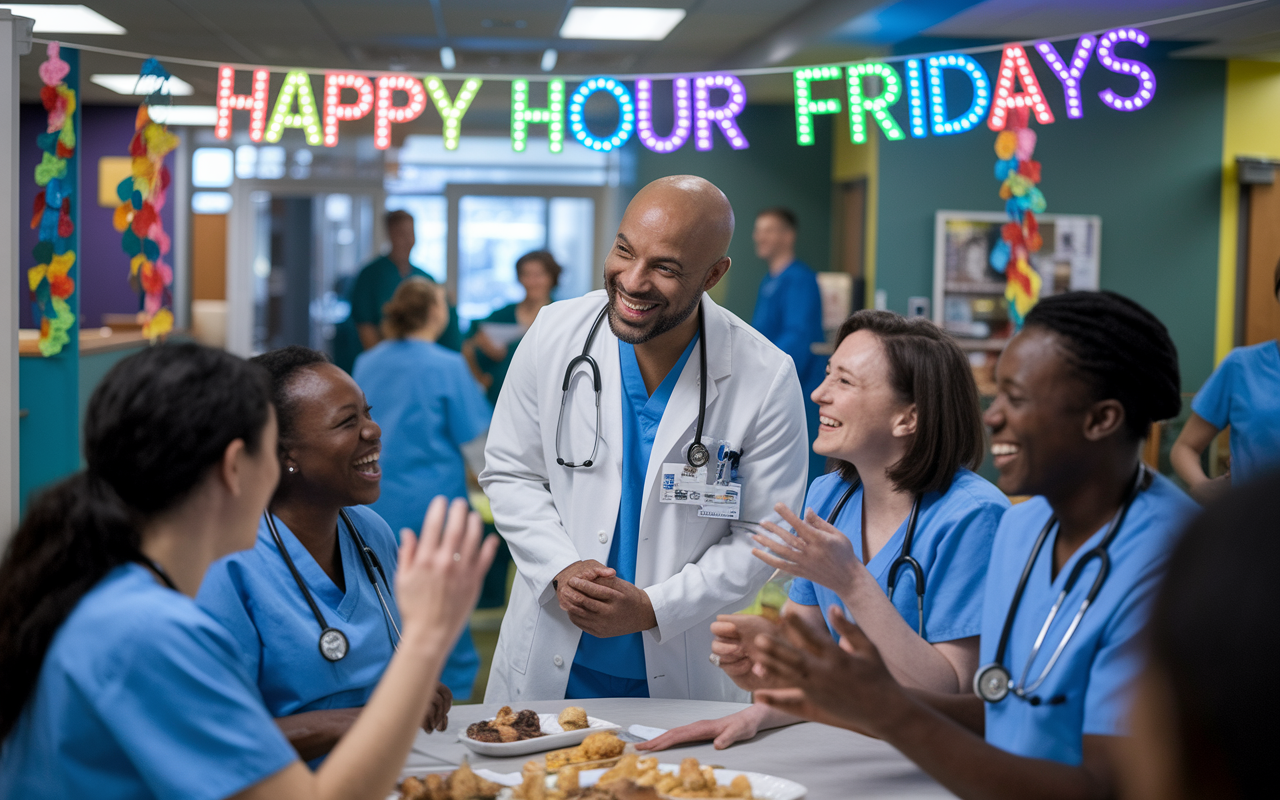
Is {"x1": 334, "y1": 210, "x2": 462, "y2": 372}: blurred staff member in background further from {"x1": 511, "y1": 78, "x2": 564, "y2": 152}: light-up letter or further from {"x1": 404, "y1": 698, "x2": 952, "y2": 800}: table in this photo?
{"x1": 404, "y1": 698, "x2": 952, "y2": 800}: table

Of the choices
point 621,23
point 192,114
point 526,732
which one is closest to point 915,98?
point 526,732

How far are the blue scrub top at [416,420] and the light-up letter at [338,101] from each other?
0.84m

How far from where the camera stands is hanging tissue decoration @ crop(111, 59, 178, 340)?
3770mm

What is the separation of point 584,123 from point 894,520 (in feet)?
7.34

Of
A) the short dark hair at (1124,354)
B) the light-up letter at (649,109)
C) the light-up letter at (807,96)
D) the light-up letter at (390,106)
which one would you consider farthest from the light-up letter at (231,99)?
the short dark hair at (1124,354)

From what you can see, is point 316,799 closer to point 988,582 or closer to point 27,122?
point 988,582

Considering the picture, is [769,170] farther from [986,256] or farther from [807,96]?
[807,96]

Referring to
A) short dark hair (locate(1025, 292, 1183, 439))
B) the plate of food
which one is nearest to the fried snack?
the plate of food

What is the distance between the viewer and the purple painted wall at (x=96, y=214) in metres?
9.70

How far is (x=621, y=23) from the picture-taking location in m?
6.21

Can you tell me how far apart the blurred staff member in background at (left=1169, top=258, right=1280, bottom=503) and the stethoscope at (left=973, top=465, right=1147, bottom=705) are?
2010 millimetres

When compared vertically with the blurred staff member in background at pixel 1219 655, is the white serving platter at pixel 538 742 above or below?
below

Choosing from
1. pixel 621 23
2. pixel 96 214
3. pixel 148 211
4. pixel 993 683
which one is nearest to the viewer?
Result: pixel 993 683

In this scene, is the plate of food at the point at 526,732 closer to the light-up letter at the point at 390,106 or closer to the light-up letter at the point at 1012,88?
the light-up letter at the point at 390,106
